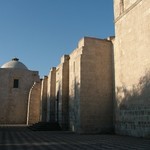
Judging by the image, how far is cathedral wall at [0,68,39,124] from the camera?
31609 mm

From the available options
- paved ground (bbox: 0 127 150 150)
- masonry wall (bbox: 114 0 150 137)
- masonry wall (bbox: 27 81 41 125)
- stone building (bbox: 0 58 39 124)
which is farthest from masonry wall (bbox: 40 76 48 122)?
paved ground (bbox: 0 127 150 150)

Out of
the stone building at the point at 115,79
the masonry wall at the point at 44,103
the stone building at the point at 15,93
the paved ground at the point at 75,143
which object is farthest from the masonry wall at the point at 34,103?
the paved ground at the point at 75,143

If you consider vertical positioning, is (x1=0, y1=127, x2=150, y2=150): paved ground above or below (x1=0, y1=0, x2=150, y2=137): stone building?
below

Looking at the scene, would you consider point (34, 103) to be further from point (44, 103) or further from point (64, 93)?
point (64, 93)

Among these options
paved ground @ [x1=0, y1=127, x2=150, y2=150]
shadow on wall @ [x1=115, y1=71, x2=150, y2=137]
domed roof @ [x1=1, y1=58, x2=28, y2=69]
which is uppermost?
domed roof @ [x1=1, y1=58, x2=28, y2=69]

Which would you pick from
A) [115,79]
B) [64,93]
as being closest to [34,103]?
[64,93]

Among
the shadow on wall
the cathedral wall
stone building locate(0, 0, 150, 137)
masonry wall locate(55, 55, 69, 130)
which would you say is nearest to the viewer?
the shadow on wall

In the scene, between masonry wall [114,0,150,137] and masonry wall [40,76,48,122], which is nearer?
masonry wall [114,0,150,137]

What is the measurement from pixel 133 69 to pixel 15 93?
23.3 metres

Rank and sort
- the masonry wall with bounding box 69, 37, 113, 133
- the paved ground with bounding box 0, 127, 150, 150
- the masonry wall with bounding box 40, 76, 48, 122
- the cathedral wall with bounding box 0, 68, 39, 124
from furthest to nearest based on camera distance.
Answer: the cathedral wall with bounding box 0, 68, 39, 124
the masonry wall with bounding box 40, 76, 48, 122
the masonry wall with bounding box 69, 37, 113, 133
the paved ground with bounding box 0, 127, 150, 150

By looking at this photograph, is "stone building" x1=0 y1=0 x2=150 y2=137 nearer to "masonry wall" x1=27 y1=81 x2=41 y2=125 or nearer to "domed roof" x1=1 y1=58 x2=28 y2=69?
"masonry wall" x1=27 y1=81 x2=41 y2=125

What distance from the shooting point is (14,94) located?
107ft

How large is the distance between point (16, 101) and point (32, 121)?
4.54 metres

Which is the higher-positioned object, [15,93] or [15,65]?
[15,65]
